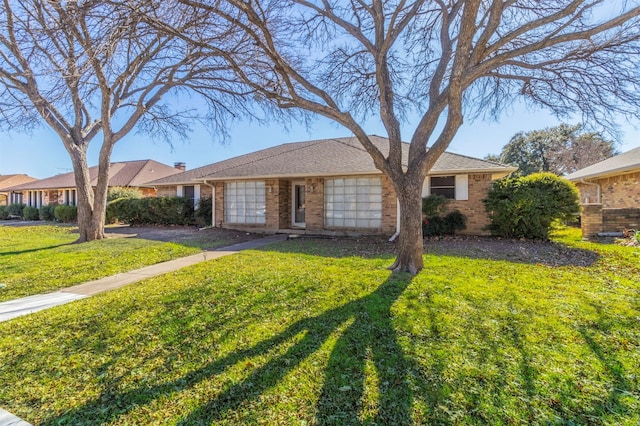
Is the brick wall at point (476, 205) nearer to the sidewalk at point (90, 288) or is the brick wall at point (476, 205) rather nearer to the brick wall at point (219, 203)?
the sidewalk at point (90, 288)

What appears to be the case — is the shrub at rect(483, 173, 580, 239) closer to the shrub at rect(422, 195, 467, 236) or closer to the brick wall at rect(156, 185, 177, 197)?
the shrub at rect(422, 195, 467, 236)

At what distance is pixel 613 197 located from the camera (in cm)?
1562

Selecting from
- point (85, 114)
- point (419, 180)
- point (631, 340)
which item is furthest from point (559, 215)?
point (85, 114)

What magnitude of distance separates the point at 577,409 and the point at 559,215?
9.49m

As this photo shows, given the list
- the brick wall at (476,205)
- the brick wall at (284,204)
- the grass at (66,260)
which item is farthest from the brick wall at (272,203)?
the brick wall at (476,205)

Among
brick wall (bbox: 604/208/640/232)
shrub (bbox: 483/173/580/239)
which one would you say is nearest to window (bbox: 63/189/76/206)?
shrub (bbox: 483/173/580/239)

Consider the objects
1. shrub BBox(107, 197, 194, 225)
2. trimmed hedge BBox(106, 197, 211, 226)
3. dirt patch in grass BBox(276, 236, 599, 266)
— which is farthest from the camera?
shrub BBox(107, 197, 194, 225)

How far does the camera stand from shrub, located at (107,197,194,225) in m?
17.4

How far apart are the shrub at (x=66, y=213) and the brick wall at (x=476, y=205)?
78.0 feet

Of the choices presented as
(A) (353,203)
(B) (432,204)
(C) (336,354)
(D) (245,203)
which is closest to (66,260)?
(D) (245,203)

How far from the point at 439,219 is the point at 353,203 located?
11.0ft

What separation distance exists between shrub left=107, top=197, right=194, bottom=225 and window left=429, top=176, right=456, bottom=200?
1234cm

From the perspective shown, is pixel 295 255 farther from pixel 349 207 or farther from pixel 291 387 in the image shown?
pixel 291 387

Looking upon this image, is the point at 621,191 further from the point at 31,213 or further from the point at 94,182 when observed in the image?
the point at 31,213
